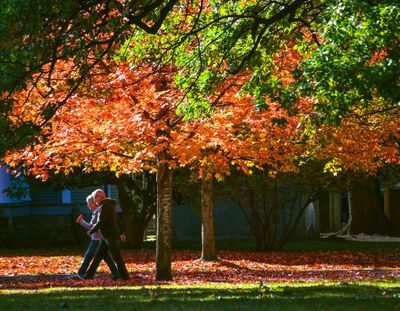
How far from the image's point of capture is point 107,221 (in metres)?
16.6

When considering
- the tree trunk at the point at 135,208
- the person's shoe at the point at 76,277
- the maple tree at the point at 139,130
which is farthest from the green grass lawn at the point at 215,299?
the tree trunk at the point at 135,208

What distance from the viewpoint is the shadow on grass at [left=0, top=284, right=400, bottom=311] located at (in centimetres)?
1050

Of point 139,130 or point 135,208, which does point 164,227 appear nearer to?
point 139,130

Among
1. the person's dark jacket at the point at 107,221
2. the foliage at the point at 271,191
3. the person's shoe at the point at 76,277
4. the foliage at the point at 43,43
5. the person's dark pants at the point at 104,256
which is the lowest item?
the person's shoe at the point at 76,277

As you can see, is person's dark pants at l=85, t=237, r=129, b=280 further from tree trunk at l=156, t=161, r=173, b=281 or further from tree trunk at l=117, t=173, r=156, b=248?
tree trunk at l=117, t=173, r=156, b=248

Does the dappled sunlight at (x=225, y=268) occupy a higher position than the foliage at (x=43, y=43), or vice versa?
the foliage at (x=43, y=43)

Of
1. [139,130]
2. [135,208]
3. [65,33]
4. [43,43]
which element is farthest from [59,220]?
[43,43]

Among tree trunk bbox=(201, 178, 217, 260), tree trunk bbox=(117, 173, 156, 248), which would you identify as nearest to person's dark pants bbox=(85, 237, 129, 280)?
tree trunk bbox=(201, 178, 217, 260)

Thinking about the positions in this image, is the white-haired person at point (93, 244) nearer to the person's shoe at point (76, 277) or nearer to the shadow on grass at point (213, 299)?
the person's shoe at point (76, 277)

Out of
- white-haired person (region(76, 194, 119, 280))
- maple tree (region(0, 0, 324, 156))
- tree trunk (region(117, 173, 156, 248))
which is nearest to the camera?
maple tree (region(0, 0, 324, 156))

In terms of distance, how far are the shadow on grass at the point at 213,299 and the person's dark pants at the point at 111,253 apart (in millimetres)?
2534

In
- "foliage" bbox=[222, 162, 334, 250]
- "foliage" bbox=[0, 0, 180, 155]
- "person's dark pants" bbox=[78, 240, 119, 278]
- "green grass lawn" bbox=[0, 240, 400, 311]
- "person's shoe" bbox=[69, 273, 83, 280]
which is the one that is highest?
"foliage" bbox=[0, 0, 180, 155]

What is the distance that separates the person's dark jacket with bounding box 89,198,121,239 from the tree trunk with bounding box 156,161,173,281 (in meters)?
1.14

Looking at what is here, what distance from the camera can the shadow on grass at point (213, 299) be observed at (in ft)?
34.4
